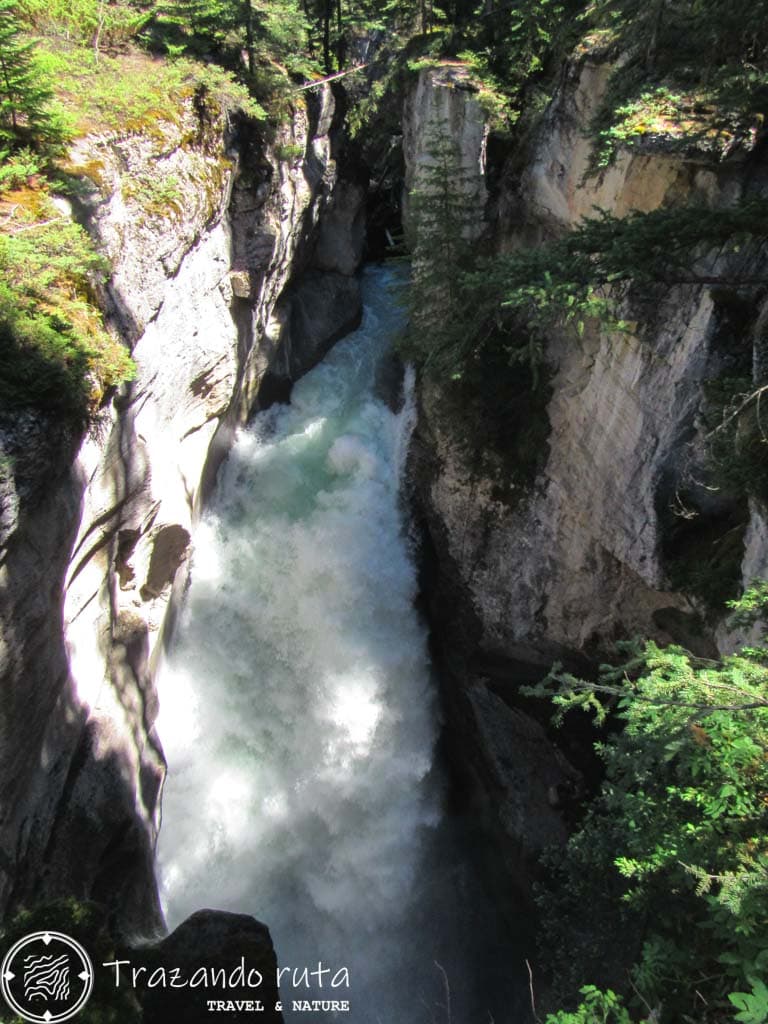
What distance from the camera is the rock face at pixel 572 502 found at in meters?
9.29

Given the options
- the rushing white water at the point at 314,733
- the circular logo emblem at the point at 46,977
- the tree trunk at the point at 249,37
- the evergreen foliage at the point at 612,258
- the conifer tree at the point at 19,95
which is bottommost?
the rushing white water at the point at 314,733

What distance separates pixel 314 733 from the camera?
1416cm

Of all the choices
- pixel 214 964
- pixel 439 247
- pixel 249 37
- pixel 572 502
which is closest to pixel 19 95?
pixel 439 247

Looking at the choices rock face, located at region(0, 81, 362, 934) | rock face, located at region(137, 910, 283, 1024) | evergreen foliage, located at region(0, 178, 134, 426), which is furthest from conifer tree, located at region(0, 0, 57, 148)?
rock face, located at region(137, 910, 283, 1024)

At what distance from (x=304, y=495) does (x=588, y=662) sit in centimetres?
732

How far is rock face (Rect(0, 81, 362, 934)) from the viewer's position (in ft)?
23.9

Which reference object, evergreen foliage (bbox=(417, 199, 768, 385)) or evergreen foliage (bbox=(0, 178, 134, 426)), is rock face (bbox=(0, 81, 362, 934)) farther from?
evergreen foliage (bbox=(417, 199, 768, 385))

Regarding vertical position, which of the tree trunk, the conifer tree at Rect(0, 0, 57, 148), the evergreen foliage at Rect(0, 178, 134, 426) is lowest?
the evergreen foliage at Rect(0, 178, 134, 426)

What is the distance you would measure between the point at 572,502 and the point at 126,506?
7.52 meters

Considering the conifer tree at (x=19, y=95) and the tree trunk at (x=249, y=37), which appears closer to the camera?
the conifer tree at (x=19, y=95)

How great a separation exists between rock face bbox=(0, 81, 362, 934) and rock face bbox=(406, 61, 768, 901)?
483cm

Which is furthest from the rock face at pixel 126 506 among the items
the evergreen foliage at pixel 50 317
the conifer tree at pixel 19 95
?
the conifer tree at pixel 19 95

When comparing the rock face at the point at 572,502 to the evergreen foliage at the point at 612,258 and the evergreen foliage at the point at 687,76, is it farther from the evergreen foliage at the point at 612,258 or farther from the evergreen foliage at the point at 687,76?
the evergreen foliage at the point at 612,258

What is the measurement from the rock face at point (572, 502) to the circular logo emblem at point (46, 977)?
8072mm
